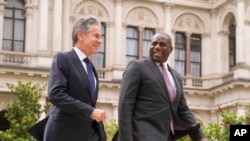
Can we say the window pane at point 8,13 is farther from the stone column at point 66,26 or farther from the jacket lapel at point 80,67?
the jacket lapel at point 80,67

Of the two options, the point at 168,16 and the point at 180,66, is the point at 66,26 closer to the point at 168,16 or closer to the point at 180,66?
the point at 168,16

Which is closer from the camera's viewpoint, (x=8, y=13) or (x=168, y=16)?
(x=8, y=13)

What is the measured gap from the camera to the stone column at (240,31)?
30095 millimetres

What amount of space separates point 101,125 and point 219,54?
2721 cm

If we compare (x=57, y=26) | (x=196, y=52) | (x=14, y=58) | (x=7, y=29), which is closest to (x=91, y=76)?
(x=14, y=58)

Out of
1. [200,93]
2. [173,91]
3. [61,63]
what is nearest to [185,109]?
[173,91]

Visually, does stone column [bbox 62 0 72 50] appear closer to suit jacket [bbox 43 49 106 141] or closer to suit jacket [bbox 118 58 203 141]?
suit jacket [bbox 118 58 203 141]

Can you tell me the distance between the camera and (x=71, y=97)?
530cm

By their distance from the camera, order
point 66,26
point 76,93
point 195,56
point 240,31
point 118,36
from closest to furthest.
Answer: point 76,93 < point 66,26 < point 240,31 < point 118,36 < point 195,56

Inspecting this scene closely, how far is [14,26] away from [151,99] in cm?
2397

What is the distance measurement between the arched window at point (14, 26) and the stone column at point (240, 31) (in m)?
10.2

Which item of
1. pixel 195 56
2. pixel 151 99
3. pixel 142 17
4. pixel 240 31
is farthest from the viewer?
pixel 195 56

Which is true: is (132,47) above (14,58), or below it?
above

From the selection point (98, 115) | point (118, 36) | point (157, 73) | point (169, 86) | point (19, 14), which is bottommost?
point (98, 115)
